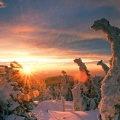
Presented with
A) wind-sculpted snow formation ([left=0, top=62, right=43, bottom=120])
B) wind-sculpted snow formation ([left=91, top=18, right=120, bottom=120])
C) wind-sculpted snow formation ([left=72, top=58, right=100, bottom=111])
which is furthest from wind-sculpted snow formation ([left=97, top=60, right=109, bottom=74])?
wind-sculpted snow formation ([left=91, top=18, right=120, bottom=120])

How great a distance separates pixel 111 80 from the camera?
796 inches

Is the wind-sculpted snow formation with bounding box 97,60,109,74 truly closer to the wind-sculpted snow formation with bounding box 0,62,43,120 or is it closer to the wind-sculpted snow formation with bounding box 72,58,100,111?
the wind-sculpted snow formation with bounding box 72,58,100,111

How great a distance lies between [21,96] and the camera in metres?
23.3

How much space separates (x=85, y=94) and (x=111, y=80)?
56.0ft

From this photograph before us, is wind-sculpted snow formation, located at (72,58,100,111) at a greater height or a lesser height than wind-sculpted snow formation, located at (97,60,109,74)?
lesser

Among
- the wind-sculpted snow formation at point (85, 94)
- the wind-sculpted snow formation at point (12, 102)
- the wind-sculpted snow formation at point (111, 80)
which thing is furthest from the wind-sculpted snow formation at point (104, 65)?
the wind-sculpted snow formation at point (111, 80)

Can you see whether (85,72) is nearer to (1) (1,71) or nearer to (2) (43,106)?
(2) (43,106)

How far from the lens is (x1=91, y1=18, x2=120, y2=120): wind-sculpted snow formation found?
19.9 meters

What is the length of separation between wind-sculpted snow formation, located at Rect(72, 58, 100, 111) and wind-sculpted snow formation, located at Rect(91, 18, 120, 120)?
1653 centimetres

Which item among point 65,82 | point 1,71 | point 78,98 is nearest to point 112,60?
point 1,71

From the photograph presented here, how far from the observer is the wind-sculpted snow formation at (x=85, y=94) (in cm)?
3688

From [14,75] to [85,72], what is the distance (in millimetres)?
14152

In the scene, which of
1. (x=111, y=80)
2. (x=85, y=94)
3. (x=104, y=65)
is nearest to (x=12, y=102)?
(x=111, y=80)

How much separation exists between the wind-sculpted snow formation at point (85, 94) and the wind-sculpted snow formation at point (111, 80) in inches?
651
